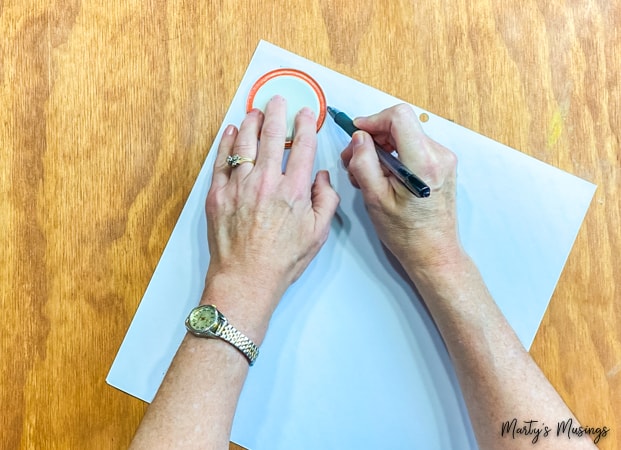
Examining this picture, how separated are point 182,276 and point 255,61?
1.06ft

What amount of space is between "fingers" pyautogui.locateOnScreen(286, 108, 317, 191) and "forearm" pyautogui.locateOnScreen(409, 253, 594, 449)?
194 mm

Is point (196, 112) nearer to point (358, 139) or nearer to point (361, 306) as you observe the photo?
point (358, 139)

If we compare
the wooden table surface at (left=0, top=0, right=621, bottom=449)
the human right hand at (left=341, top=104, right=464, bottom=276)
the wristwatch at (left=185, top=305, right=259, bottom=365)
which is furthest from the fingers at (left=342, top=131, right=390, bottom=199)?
the wristwatch at (left=185, top=305, right=259, bottom=365)

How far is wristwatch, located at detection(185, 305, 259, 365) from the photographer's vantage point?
574 mm

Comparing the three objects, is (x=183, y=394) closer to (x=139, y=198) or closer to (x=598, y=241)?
(x=139, y=198)

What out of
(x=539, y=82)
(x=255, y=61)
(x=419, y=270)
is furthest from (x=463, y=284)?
(x=255, y=61)

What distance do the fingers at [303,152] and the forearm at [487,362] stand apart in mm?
194

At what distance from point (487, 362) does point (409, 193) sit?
0.75 ft

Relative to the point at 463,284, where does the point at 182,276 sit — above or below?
below

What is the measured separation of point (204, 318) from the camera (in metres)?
0.58

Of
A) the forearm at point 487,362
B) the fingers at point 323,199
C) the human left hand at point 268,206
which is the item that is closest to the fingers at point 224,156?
the human left hand at point 268,206

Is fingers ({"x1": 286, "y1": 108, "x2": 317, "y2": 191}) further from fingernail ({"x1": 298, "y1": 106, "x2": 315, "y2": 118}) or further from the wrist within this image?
the wrist

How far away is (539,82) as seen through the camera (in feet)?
2.31

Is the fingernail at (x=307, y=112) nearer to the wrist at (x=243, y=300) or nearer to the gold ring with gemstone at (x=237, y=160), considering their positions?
the gold ring with gemstone at (x=237, y=160)
